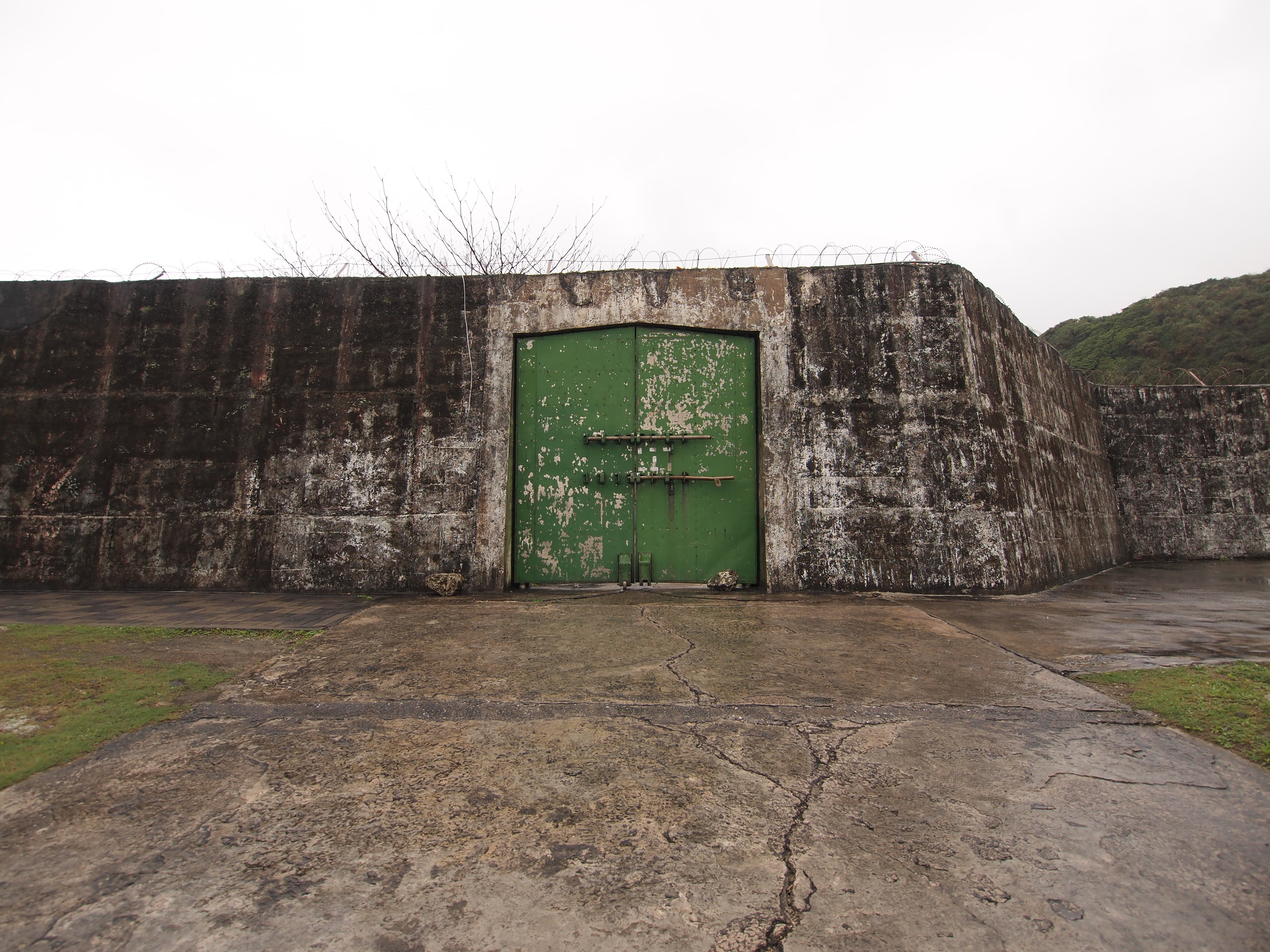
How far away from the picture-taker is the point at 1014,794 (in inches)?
68.7

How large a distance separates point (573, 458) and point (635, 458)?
0.58 metres

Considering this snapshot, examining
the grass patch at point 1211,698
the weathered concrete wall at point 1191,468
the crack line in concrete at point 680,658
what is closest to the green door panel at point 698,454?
the crack line in concrete at point 680,658

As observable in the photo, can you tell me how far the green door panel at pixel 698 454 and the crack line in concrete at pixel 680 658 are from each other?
1386 mm

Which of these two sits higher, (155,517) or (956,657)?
(155,517)

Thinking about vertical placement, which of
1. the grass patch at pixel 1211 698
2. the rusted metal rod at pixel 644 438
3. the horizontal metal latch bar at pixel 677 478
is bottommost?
the grass patch at pixel 1211 698

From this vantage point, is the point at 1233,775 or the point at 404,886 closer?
the point at 404,886

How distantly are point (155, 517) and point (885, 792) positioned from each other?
6411 mm

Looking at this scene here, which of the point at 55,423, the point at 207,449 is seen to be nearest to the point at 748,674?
the point at 207,449

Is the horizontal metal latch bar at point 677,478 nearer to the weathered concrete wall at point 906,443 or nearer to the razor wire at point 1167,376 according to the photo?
the weathered concrete wall at point 906,443

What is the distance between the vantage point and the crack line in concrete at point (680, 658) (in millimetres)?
2529

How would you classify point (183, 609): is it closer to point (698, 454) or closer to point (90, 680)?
point (90, 680)

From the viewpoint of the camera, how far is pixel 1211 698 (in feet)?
8.11

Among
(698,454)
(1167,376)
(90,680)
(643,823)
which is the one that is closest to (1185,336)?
(1167,376)

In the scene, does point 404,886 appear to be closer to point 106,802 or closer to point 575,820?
point 575,820
